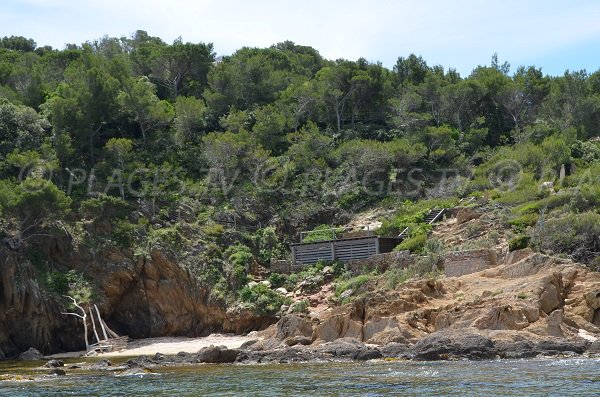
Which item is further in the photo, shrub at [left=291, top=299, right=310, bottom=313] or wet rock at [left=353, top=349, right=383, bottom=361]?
shrub at [left=291, top=299, right=310, bottom=313]

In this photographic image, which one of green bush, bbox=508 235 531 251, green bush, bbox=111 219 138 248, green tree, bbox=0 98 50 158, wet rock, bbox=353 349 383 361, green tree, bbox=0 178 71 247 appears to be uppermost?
green tree, bbox=0 98 50 158

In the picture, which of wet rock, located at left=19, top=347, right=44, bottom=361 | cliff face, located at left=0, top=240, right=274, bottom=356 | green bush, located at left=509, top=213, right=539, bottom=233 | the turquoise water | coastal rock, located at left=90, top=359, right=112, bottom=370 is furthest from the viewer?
cliff face, located at left=0, top=240, right=274, bottom=356

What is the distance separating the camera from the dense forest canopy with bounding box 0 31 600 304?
48688 mm

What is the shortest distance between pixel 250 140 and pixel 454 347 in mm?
24664

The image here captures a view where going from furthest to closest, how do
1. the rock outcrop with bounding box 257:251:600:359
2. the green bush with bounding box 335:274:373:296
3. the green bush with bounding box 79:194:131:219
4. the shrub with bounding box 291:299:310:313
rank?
the green bush with bounding box 79:194:131:219 < the green bush with bounding box 335:274:373:296 < the shrub with bounding box 291:299:310:313 < the rock outcrop with bounding box 257:251:600:359

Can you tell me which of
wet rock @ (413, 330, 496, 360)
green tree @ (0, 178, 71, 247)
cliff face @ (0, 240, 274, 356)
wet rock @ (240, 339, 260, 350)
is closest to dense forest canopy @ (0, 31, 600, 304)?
green tree @ (0, 178, 71, 247)

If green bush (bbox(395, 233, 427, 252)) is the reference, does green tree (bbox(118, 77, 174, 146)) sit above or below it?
above

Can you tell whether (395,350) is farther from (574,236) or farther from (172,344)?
(172,344)

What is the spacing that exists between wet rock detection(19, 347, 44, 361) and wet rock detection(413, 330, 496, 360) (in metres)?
15.3

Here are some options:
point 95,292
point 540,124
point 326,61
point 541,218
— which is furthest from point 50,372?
point 326,61

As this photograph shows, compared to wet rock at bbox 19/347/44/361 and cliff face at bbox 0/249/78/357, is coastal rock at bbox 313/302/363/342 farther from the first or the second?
cliff face at bbox 0/249/78/357

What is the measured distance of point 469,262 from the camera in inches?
1612

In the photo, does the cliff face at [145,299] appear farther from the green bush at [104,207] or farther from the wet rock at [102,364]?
the wet rock at [102,364]

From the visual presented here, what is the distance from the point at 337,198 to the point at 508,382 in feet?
90.9
